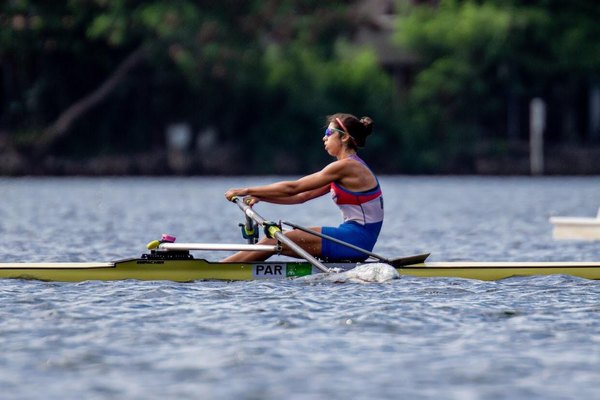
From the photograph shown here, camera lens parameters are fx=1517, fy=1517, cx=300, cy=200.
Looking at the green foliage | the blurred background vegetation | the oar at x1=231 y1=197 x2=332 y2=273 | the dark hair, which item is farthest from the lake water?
the green foliage

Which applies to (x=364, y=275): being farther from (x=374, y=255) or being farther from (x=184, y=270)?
(x=184, y=270)

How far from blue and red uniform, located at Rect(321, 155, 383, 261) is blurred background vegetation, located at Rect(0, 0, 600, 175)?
39.0 meters

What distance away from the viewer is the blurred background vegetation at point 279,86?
53312mm

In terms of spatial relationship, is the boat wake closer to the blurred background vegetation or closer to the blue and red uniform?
the blue and red uniform

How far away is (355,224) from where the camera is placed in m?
13.9

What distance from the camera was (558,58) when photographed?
179 ft

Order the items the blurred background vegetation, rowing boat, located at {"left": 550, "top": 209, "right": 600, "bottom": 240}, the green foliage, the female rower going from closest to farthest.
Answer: the female rower, rowing boat, located at {"left": 550, "top": 209, "right": 600, "bottom": 240}, the blurred background vegetation, the green foliage

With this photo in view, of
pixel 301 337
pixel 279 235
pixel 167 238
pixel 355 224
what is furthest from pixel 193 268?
pixel 301 337

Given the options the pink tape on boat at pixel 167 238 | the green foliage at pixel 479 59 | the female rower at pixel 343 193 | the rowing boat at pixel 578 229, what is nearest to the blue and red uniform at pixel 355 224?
the female rower at pixel 343 193

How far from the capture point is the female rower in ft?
44.7

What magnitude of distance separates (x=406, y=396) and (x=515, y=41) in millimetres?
47526

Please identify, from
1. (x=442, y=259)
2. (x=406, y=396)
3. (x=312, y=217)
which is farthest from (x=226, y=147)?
(x=406, y=396)

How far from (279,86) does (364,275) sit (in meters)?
41.6

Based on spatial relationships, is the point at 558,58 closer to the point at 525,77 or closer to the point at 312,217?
the point at 525,77
